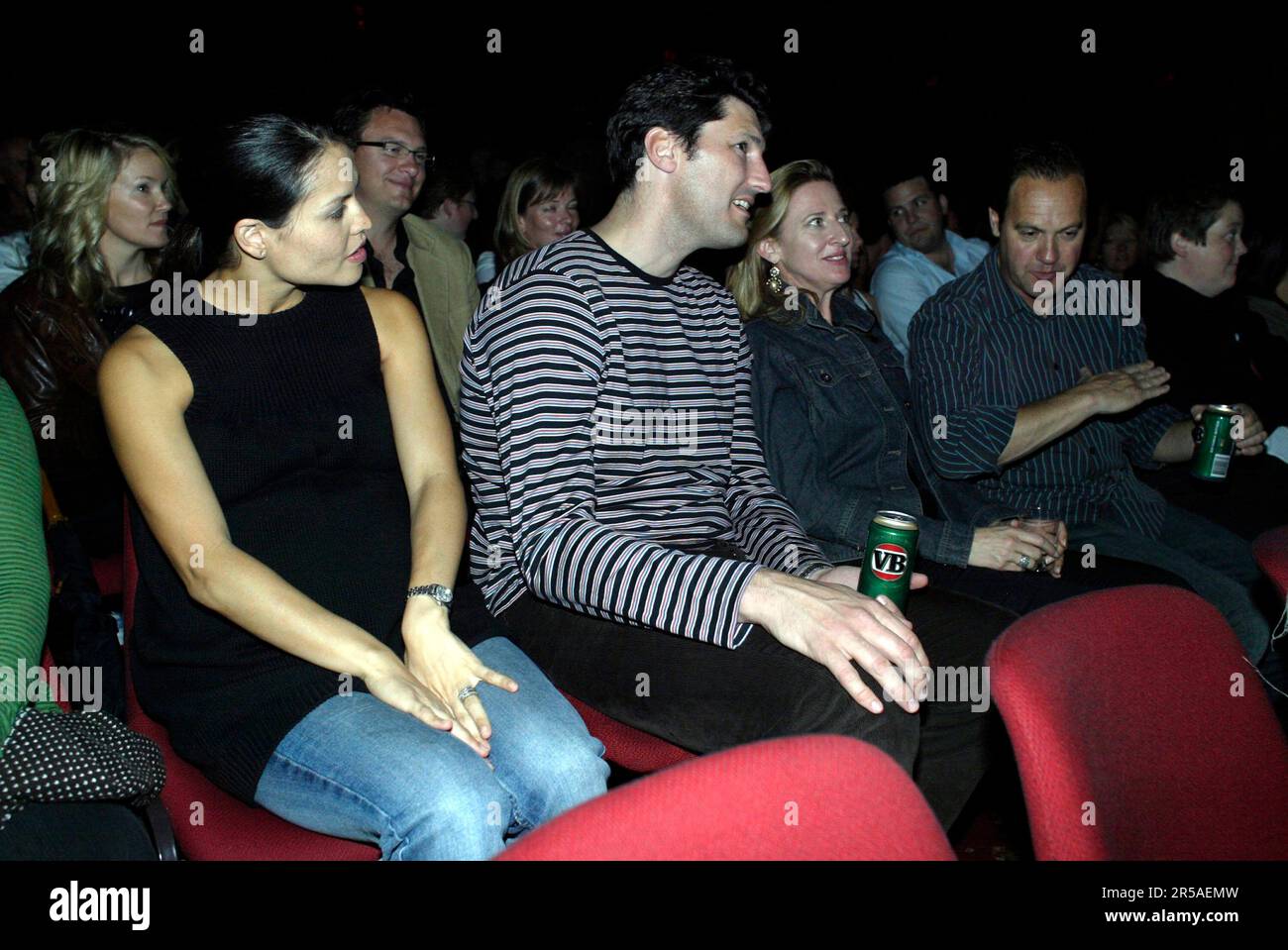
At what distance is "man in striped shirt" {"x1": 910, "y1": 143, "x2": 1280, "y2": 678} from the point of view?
2.32 metres

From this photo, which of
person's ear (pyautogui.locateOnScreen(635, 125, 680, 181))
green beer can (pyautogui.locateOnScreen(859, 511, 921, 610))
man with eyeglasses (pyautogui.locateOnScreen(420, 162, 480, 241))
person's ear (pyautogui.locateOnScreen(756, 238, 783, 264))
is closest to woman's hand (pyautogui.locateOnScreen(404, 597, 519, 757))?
green beer can (pyautogui.locateOnScreen(859, 511, 921, 610))

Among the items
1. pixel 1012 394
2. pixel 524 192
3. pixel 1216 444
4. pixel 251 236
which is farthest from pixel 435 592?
pixel 524 192

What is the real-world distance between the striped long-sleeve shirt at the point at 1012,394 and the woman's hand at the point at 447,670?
1296 millimetres

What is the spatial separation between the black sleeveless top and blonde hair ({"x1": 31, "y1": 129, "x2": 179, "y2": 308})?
119 cm

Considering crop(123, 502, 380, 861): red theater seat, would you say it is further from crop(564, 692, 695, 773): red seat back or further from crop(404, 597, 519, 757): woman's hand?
crop(564, 692, 695, 773): red seat back

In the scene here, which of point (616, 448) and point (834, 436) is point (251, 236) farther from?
point (834, 436)

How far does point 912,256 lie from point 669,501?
8.09ft

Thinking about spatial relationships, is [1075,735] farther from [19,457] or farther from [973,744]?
[19,457]

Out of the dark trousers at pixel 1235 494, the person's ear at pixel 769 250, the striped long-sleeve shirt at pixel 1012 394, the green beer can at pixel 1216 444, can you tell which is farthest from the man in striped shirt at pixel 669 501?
the dark trousers at pixel 1235 494

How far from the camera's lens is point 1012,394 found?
2.41 meters

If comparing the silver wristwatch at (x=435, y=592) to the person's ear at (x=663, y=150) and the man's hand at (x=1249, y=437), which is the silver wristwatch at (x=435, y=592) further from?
the man's hand at (x=1249, y=437)

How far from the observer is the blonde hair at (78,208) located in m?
2.53
